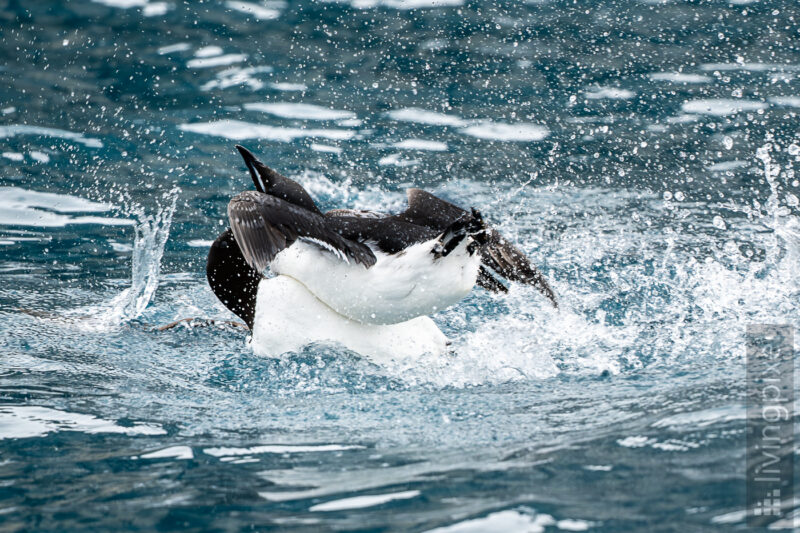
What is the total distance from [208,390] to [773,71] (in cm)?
688

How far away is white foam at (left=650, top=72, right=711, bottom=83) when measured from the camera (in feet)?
28.3

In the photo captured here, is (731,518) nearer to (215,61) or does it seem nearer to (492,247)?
(492,247)

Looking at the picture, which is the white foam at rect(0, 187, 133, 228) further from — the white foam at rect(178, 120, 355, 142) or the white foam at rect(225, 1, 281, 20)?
the white foam at rect(225, 1, 281, 20)

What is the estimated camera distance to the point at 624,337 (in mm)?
4602

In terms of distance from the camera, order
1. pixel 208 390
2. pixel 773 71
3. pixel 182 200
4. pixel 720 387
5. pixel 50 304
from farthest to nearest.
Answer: pixel 773 71 → pixel 182 200 → pixel 50 304 → pixel 208 390 → pixel 720 387

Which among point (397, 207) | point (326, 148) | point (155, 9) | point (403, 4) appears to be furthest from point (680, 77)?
point (155, 9)

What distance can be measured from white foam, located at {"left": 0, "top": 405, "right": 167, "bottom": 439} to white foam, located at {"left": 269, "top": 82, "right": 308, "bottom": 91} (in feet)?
17.9

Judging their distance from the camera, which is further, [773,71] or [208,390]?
[773,71]

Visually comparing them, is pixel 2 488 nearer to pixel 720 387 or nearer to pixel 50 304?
pixel 720 387

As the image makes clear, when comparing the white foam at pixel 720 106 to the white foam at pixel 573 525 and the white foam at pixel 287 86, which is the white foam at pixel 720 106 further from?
the white foam at pixel 573 525

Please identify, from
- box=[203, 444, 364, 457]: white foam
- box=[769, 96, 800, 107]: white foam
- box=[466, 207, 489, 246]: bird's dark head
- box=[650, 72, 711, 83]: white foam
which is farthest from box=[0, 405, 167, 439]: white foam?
box=[769, 96, 800, 107]: white foam

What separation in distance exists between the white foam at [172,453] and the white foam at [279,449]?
2.6 inches

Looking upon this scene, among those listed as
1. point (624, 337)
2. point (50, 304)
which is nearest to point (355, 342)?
point (624, 337)

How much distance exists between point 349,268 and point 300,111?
190 inches
